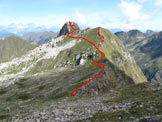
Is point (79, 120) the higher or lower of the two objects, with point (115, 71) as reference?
lower

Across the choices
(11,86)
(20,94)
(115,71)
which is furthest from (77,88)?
(11,86)

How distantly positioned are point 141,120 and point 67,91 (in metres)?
48.1

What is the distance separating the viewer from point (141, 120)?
20.1 m

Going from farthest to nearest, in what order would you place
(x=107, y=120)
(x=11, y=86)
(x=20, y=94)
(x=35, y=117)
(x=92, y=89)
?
1. (x=11, y=86)
2. (x=20, y=94)
3. (x=92, y=89)
4. (x=35, y=117)
5. (x=107, y=120)

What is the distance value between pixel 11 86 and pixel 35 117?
3287 inches

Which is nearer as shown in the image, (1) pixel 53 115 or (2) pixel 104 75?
(1) pixel 53 115

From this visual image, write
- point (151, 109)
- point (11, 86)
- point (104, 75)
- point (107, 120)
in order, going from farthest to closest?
1. point (11, 86)
2. point (104, 75)
3. point (151, 109)
4. point (107, 120)

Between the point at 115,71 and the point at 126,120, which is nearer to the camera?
the point at 126,120

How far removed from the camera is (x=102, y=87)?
2643 inches

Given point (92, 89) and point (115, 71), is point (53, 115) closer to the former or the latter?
point (92, 89)

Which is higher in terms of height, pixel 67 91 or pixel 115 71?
pixel 115 71

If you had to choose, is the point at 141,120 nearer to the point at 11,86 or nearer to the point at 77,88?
the point at 77,88

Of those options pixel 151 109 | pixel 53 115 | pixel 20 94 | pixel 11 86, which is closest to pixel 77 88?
pixel 20 94

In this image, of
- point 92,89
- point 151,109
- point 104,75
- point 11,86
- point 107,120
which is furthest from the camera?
point 11,86
